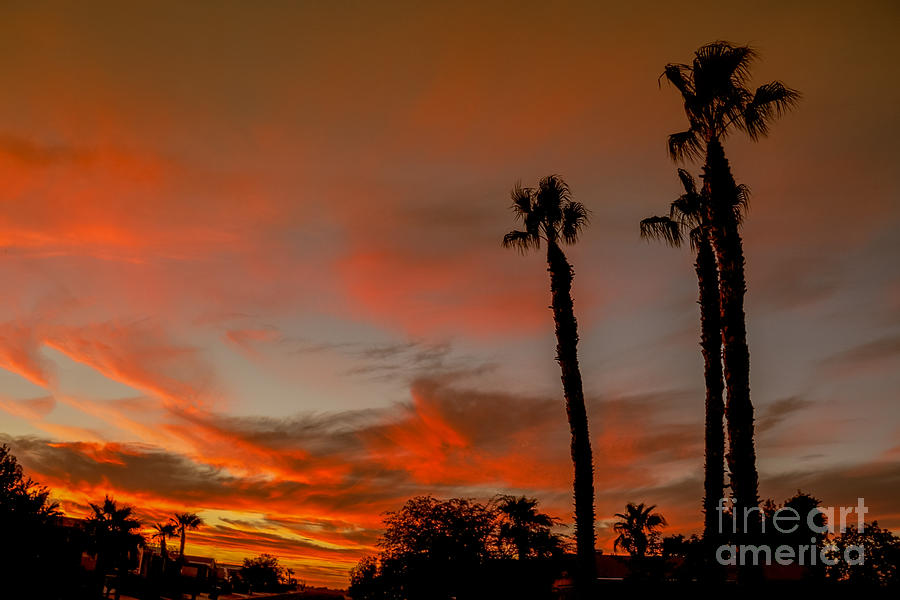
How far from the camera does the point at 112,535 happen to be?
6338 cm

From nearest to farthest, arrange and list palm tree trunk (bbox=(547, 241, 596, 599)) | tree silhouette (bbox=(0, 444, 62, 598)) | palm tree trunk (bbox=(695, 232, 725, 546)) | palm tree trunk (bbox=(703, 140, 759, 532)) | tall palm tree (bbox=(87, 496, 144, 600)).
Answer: palm tree trunk (bbox=(703, 140, 759, 532))
palm tree trunk (bbox=(547, 241, 596, 599))
palm tree trunk (bbox=(695, 232, 725, 546))
tree silhouette (bbox=(0, 444, 62, 598))
tall palm tree (bbox=(87, 496, 144, 600))

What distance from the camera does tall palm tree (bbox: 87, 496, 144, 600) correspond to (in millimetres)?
62094

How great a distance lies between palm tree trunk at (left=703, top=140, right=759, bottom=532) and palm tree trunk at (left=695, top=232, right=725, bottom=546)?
7062 mm

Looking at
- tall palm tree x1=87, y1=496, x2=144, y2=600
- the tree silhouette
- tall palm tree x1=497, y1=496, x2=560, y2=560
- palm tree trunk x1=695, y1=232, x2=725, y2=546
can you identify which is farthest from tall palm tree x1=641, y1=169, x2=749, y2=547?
tall palm tree x1=87, y1=496, x2=144, y2=600

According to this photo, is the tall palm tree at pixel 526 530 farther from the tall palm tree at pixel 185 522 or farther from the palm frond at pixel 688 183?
the tall palm tree at pixel 185 522

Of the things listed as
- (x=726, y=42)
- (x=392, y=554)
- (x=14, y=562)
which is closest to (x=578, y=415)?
(x=726, y=42)

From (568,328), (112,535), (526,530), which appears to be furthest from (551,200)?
(112,535)

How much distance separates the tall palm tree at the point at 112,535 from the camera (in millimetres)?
62094

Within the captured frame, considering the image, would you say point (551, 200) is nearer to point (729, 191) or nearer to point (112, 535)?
point (729, 191)

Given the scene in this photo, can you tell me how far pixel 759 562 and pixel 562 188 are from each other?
16.3 meters

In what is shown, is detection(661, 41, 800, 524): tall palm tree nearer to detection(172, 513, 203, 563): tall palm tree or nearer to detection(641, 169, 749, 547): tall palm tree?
detection(641, 169, 749, 547): tall palm tree

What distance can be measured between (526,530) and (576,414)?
1973cm

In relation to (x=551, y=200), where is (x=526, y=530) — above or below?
below

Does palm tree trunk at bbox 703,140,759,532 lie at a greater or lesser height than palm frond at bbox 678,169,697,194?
lesser
